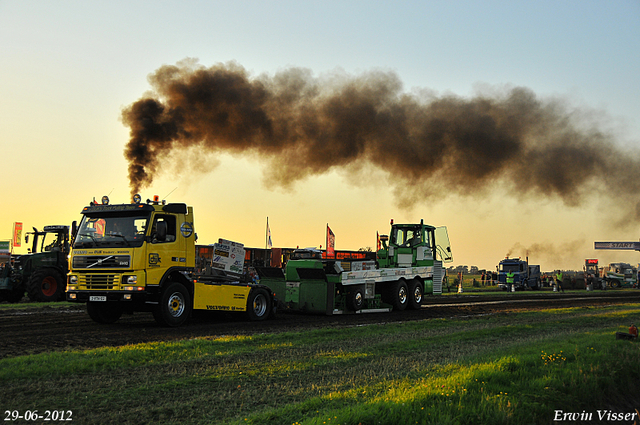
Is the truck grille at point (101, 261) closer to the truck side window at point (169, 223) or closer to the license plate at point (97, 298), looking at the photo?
the license plate at point (97, 298)

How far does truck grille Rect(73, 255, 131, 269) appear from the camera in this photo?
482 inches

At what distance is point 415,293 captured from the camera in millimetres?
21000

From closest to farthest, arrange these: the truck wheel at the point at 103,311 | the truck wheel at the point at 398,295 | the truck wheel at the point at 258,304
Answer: the truck wheel at the point at 103,311
the truck wheel at the point at 258,304
the truck wheel at the point at 398,295

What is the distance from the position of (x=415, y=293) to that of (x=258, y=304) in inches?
310

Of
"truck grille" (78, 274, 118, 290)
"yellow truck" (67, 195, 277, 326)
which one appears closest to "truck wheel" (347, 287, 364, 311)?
"yellow truck" (67, 195, 277, 326)

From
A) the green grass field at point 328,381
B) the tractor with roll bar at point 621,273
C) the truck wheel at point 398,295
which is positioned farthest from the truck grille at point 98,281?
the tractor with roll bar at point 621,273

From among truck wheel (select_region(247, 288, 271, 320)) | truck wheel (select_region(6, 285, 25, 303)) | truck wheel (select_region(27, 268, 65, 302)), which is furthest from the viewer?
truck wheel (select_region(6, 285, 25, 303))

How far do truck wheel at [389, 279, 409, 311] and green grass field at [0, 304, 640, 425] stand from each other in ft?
27.7

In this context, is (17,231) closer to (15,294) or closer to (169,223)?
(15,294)

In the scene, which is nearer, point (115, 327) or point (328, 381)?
point (328, 381)

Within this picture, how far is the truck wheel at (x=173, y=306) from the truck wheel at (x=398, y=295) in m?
9.01

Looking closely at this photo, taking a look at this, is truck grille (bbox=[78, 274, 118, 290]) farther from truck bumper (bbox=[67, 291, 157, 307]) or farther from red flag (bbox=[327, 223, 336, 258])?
red flag (bbox=[327, 223, 336, 258])

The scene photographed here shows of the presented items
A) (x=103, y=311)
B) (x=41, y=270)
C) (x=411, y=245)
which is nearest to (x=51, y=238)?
(x=41, y=270)

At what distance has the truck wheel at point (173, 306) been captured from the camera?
12.7 metres
